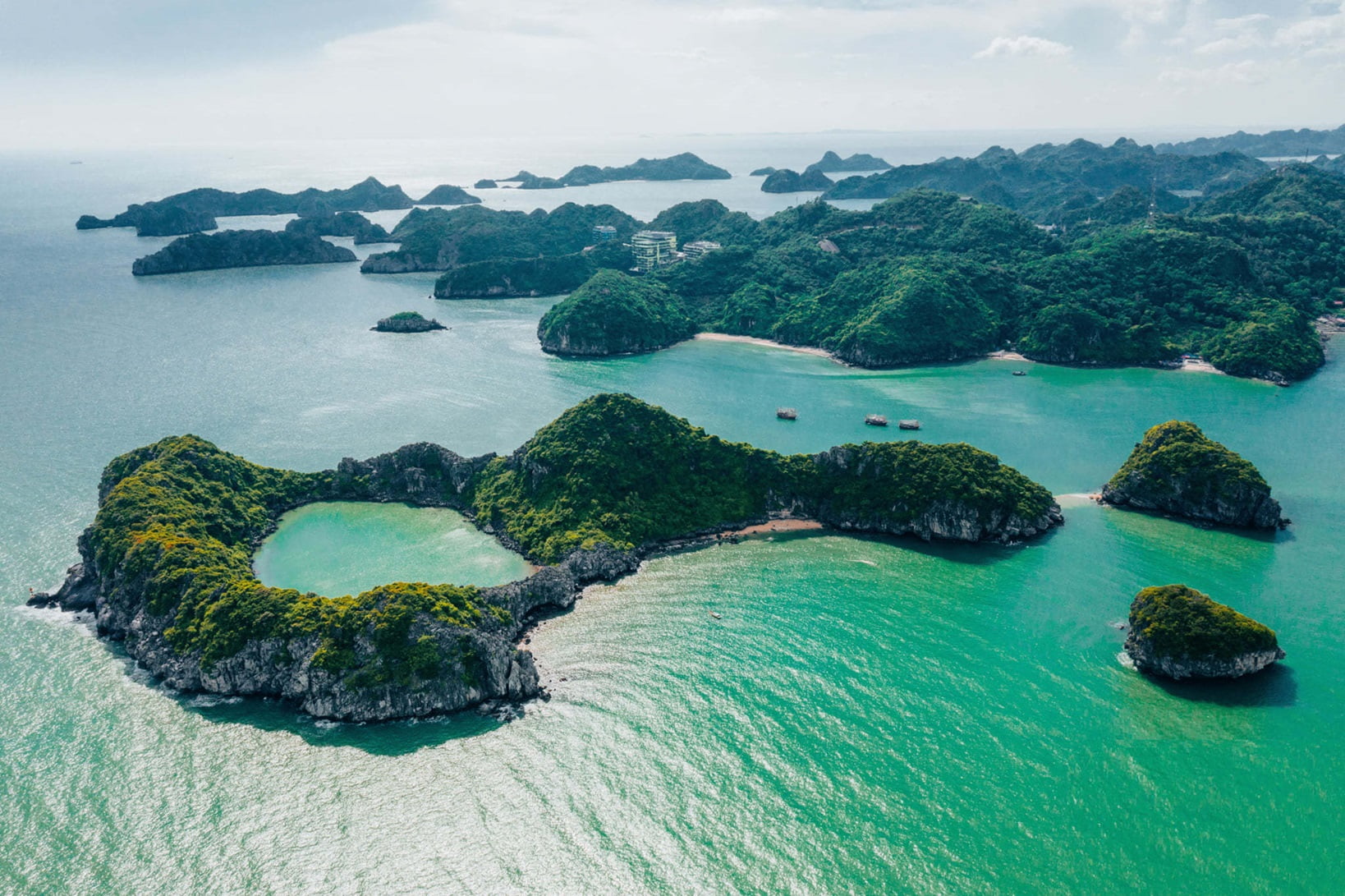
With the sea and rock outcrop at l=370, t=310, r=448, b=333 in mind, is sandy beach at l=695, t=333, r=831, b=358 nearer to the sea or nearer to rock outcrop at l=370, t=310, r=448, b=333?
rock outcrop at l=370, t=310, r=448, b=333

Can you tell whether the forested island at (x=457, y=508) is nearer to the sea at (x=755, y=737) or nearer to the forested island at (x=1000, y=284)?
the sea at (x=755, y=737)

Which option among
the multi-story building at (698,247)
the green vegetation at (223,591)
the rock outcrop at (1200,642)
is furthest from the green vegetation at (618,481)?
the multi-story building at (698,247)

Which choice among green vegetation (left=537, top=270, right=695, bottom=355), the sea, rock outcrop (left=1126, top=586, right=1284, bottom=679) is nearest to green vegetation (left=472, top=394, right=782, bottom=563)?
the sea

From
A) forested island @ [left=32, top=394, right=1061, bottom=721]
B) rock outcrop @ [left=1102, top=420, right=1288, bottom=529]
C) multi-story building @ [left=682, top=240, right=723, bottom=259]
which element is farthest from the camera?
multi-story building @ [left=682, top=240, right=723, bottom=259]

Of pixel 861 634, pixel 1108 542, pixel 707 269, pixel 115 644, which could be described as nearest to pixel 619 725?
pixel 861 634

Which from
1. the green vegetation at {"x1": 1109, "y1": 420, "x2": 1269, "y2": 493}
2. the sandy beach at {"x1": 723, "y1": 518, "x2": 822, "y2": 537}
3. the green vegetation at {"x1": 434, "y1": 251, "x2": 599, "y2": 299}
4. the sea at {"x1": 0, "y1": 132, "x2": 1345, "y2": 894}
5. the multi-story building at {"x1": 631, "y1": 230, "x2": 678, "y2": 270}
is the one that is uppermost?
the multi-story building at {"x1": 631, "y1": 230, "x2": 678, "y2": 270}
